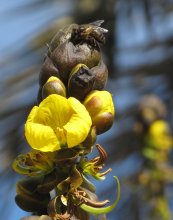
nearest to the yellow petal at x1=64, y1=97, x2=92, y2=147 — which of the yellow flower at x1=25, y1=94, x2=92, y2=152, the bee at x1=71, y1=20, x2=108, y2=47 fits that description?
the yellow flower at x1=25, y1=94, x2=92, y2=152

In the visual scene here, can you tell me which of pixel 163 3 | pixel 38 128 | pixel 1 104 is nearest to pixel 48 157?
pixel 38 128

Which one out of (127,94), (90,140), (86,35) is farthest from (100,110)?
(127,94)

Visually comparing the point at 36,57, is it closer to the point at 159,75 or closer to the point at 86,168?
the point at 159,75

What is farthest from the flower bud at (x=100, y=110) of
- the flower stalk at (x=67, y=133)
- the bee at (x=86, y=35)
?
the bee at (x=86, y=35)

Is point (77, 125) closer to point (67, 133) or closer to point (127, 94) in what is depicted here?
point (67, 133)

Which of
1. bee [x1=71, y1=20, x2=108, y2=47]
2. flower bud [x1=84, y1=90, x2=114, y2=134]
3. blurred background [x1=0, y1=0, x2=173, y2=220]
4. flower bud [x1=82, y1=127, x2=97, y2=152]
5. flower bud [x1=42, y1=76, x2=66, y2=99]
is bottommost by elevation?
blurred background [x1=0, y1=0, x2=173, y2=220]

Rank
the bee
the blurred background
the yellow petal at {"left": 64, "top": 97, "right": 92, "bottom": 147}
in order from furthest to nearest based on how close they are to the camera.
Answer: the blurred background
the bee
the yellow petal at {"left": 64, "top": 97, "right": 92, "bottom": 147}

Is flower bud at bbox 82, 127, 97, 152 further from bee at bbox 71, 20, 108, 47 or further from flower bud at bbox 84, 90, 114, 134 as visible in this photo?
bee at bbox 71, 20, 108, 47
